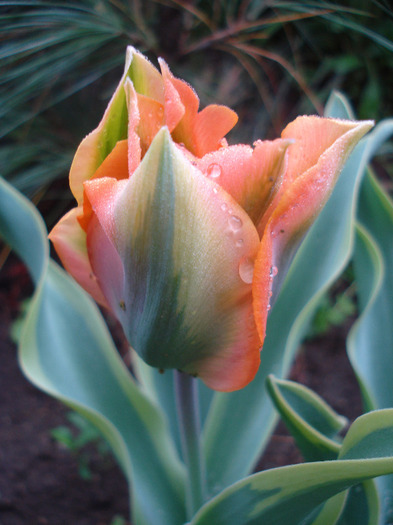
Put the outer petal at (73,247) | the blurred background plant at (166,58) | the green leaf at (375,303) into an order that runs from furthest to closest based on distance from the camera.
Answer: the blurred background plant at (166,58) → the green leaf at (375,303) → the outer petal at (73,247)

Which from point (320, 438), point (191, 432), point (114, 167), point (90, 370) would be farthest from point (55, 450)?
point (114, 167)

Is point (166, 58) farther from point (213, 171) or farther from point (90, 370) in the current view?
point (213, 171)

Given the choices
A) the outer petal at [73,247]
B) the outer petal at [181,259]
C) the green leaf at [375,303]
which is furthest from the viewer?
the green leaf at [375,303]

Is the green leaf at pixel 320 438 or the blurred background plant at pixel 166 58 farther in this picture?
the blurred background plant at pixel 166 58

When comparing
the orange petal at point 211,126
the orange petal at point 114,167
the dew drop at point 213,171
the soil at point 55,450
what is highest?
the orange petal at point 211,126

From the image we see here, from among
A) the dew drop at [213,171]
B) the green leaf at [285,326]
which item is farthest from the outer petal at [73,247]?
the green leaf at [285,326]

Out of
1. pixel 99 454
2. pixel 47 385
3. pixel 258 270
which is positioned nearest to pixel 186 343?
pixel 258 270

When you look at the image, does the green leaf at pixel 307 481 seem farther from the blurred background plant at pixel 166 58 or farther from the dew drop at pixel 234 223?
the blurred background plant at pixel 166 58
